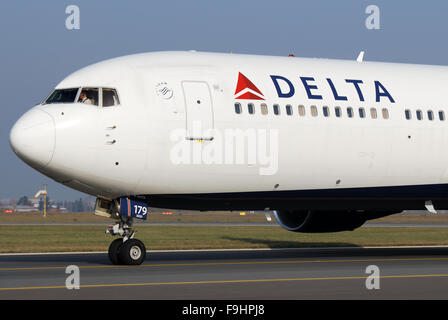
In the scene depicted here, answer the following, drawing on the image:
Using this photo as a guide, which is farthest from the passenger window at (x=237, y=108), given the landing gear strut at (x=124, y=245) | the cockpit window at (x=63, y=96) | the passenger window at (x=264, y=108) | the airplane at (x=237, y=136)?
the cockpit window at (x=63, y=96)

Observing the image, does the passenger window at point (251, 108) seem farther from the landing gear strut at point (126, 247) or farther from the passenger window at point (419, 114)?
the passenger window at point (419, 114)

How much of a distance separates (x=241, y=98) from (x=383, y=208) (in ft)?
19.9

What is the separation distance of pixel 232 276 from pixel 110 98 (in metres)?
5.83

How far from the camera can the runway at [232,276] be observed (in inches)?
610

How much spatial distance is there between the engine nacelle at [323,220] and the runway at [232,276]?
89cm

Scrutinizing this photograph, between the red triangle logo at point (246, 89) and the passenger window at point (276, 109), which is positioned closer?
the red triangle logo at point (246, 89)

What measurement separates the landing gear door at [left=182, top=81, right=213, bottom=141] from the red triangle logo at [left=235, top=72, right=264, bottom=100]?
96cm

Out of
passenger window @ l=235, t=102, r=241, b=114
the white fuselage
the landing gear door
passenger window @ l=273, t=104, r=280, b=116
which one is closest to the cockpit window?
the white fuselage

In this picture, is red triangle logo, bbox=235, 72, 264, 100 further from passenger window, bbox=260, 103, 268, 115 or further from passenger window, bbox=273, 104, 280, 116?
passenger window, bbox=273, 104, 280, 116

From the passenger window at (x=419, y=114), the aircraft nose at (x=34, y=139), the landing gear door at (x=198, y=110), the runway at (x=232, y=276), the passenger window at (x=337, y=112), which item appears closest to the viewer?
the runway at (x=232, y=276)

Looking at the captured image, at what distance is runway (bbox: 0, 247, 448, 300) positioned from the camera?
15.5 metres

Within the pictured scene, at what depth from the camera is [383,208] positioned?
2567 centimetres
